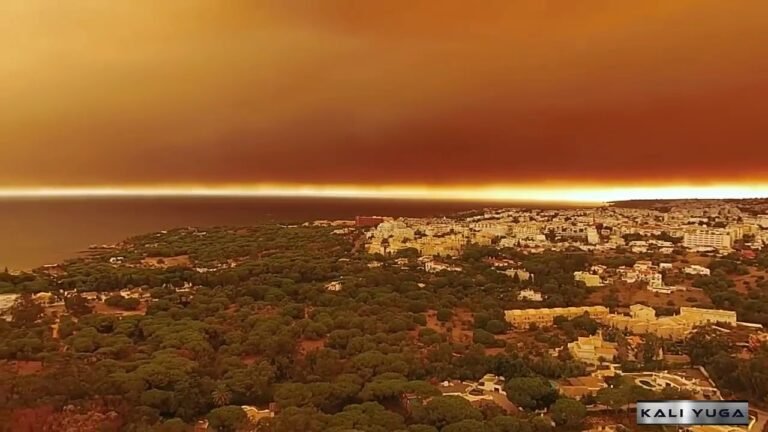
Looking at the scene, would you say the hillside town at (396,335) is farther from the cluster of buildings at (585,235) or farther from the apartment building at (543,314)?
the cluster of buildings at (585,235)

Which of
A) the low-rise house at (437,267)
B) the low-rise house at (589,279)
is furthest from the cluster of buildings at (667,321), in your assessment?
the low-rise house at (437,267)

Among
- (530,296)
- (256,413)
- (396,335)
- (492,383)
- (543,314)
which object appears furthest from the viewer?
(530,296)

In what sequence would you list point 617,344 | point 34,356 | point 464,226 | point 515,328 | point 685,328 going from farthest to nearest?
point 464,226
point 515,328
point 685,328
point 617,344
point 34,356

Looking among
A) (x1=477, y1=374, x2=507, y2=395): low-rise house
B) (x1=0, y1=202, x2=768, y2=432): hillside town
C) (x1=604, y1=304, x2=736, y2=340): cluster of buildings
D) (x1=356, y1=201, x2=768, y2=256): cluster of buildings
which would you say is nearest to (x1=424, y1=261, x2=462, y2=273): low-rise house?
(x1=0, y1=202, x2=768, y2=432): hillside town

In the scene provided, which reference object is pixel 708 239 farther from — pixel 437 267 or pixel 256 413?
pixel 256 413

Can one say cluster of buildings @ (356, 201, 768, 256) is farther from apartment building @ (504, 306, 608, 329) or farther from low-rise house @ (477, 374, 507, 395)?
low-rise house @ (477, 374, 507, 395)

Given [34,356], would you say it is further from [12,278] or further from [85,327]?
[12,278]

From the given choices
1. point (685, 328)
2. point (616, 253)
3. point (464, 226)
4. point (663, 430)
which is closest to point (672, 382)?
point (663, 430)

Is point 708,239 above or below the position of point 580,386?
above

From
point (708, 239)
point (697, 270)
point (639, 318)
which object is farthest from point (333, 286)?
point (708, 239)

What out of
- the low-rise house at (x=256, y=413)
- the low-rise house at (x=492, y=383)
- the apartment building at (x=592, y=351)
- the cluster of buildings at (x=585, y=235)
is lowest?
the low-rise house at (x=256, y=413)

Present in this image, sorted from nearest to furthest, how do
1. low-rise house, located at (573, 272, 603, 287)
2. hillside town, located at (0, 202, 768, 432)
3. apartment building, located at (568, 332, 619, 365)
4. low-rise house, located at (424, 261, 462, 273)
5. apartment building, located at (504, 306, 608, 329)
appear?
hillside town, located at (0, 202, 768, 432) → apartment building, located at (568, 332, 619, 365) → apartment building, located at (504, 306, 608, 329) → low-rise house, located at (573, 272, 603, 287) → low-rise house, located at (424, 261, 462, 273)
